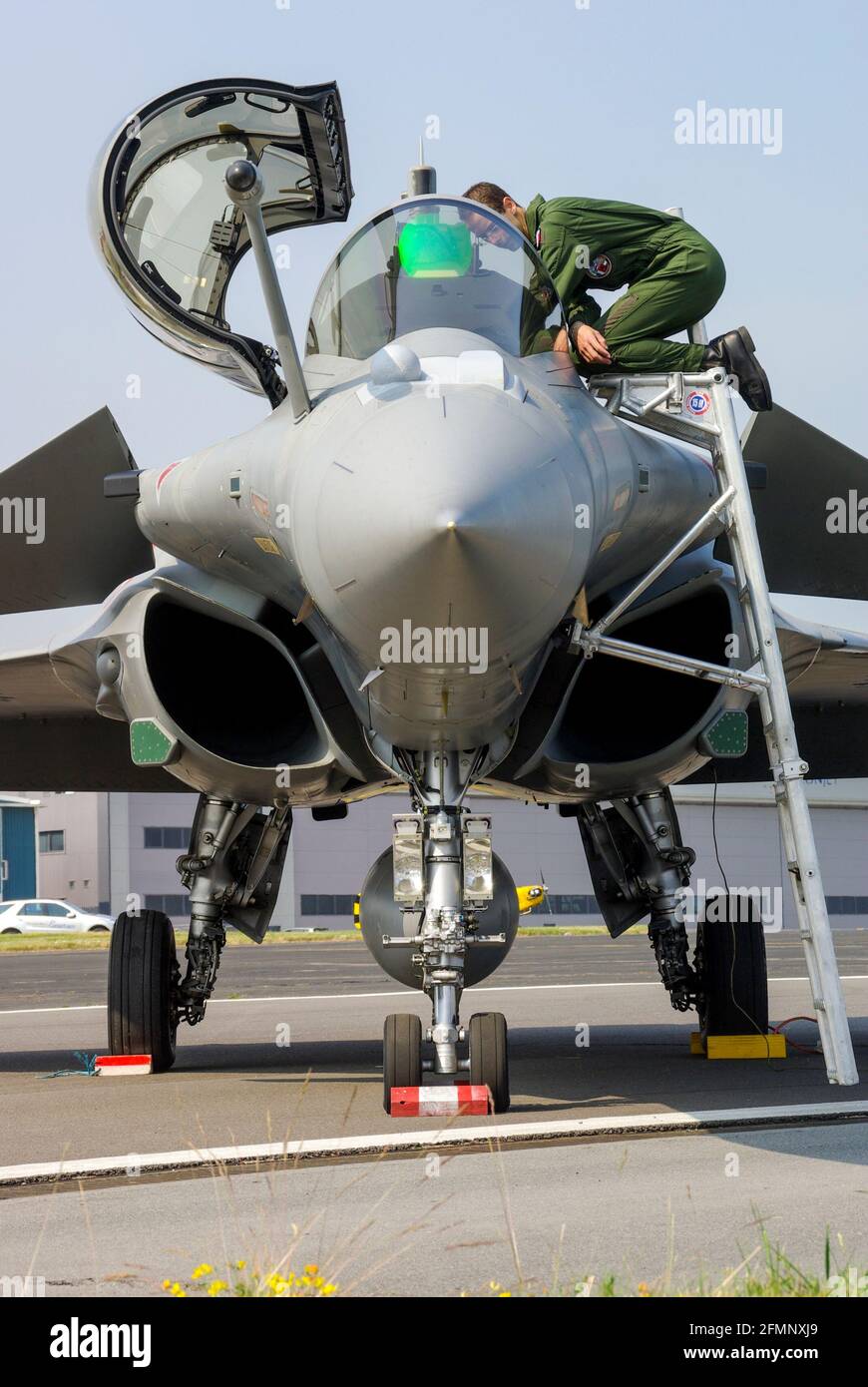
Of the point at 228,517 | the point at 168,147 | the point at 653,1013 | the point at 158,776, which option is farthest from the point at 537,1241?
the point at 653,1013

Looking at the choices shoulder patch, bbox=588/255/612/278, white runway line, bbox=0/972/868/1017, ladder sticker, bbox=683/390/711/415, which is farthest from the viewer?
white runway line, bbox=0/972/868/1017

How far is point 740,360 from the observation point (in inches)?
271

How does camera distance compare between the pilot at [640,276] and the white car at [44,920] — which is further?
the white car at [44,920]

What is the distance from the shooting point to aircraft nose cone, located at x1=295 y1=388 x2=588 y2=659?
4715 mm

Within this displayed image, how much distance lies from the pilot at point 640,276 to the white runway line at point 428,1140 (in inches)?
123

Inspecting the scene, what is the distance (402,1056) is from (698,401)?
313 cm

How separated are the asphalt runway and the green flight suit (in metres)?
3.42

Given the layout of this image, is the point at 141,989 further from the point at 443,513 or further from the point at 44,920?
the point at 44,920

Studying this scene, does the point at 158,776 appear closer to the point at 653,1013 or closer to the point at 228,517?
the point at 228,517

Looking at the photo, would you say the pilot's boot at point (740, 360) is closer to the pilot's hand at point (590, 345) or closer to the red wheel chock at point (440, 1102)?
the pilot's hand at point (590, 345)

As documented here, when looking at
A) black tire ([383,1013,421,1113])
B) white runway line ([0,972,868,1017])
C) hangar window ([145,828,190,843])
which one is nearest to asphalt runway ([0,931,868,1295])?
black tire ([383,1013,421,1113])

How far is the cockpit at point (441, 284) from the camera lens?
6.25 m

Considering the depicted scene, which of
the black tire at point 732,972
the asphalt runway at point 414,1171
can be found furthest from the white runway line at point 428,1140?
the black tire at point 732,972

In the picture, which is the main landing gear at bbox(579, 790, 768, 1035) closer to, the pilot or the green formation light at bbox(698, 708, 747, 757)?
the green formation light at bbox(698, 708, 747, 757)
